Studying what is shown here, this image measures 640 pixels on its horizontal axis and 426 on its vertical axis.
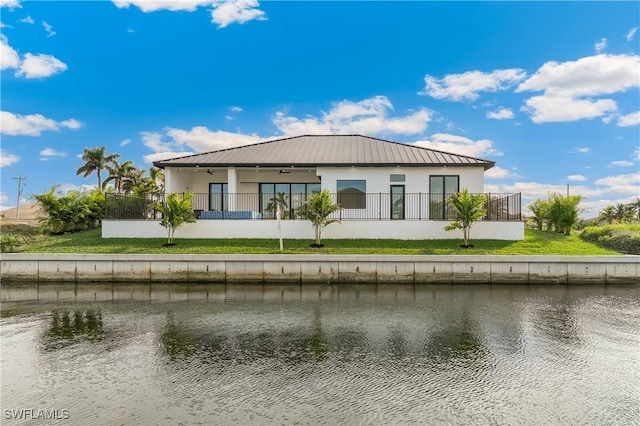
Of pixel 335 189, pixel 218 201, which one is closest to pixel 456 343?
pixel 335 189

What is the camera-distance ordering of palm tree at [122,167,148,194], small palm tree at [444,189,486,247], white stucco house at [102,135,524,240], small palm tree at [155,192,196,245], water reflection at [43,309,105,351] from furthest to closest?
palm tree at [122,167,148,194] < white stucco house at [102,135,524,240] < small palm tree at [155,192,196,245] < small palm tree at [444,189,486,247] < water reflection at [43,309,105,351]

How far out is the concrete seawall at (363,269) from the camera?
15312mm

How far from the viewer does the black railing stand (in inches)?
800

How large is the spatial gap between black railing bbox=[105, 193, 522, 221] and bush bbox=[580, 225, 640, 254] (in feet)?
13.8

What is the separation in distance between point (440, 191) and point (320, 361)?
666 inches

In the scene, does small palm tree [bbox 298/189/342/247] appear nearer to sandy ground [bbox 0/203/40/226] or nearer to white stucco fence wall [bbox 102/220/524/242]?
white stucco fence wall [bbox 102/220/524/242]

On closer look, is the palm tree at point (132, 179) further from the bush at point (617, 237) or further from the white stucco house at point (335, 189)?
the bush at point (617, 237)

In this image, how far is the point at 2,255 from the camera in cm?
1616

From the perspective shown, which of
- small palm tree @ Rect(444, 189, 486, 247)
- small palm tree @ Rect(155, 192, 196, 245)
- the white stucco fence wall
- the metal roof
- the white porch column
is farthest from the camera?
the white porch column

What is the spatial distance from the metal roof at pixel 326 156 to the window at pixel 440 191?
1025mm

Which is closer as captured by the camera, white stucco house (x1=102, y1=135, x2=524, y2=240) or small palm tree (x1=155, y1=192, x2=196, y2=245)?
small palm tree (x1=155, y1=192, x2=196, y2=245)

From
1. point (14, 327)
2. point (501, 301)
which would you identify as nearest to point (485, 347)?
point (501, 301)

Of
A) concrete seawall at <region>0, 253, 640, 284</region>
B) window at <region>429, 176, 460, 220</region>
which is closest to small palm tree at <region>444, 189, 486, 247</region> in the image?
concrete seawall at <region>0, 253, 640, 284</region>

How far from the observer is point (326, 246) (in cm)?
1833
